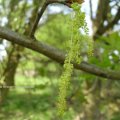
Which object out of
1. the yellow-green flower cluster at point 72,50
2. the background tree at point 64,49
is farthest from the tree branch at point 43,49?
the yellow-green flower cluster at point 72,50

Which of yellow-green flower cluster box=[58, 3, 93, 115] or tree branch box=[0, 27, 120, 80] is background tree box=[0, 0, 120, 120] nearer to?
tree branch box=[0, 27, 120, 80]

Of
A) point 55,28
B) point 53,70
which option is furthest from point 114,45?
point 55,28

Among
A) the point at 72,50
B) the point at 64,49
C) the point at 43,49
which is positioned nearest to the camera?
the point at 72,50

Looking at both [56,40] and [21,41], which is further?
[56,40]

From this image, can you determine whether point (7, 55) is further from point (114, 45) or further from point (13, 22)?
point (114, 45)

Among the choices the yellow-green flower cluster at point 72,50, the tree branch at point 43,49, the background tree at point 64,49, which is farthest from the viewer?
the background tree at point 64,49

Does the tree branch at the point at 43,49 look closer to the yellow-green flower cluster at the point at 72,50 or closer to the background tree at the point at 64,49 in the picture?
the background tree at the point at 64,49

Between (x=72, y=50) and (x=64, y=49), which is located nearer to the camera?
(x=72, y=50)

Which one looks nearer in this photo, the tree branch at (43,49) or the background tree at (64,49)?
the tree branch at (43,49)

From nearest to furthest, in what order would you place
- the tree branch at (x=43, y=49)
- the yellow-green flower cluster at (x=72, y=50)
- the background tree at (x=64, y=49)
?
the yellow-green flower cluster at (x=72, y=50), the tree branch at (x=43, y=49), the background tree at (x=64, y=49)

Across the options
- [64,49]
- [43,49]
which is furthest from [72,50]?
[64,49]

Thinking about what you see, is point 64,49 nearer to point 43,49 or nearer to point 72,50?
point 43,49
